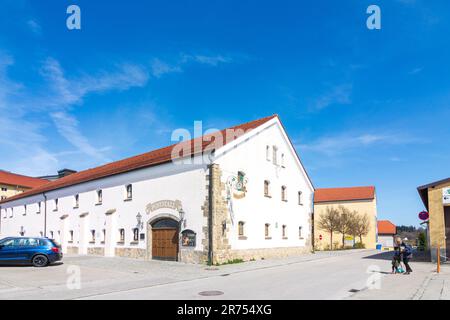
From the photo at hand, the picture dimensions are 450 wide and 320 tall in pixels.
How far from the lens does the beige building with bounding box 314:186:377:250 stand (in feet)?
190

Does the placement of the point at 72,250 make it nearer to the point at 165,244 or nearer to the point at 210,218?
the point at 165,244

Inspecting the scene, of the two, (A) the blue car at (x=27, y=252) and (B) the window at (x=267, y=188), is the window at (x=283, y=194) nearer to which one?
(B) the window at (x=267, y=188)

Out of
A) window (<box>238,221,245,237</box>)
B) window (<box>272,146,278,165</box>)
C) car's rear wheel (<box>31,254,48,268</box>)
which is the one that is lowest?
car's rear wheel (<box>31,254,48,268</box>)

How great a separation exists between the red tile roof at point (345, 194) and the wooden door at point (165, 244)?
43.0m

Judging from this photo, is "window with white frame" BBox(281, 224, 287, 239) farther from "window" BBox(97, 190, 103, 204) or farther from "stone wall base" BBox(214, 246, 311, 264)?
"window" BBox(97, 190, 103, 204)

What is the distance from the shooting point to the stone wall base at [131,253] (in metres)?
25.6

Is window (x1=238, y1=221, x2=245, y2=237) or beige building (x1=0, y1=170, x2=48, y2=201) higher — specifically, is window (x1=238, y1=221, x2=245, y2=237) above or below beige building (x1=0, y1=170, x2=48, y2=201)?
below

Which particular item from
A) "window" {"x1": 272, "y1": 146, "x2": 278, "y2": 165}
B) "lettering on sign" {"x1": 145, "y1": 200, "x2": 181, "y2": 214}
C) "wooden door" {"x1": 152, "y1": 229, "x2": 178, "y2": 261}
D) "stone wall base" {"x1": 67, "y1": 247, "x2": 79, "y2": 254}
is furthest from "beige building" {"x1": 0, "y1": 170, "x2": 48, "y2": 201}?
"window" {"x1": 272, "y1": 146, "x2": 278, "y2": 165}

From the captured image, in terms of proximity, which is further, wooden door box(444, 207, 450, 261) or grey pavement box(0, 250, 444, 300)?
wooden door box(444, 207, 450, 261)

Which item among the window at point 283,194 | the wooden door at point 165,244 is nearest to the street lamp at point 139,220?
the wooden door at point 165,244

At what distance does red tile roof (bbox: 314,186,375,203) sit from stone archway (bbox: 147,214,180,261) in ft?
141

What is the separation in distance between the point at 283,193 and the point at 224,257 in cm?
952

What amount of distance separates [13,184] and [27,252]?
58273 millimetres
